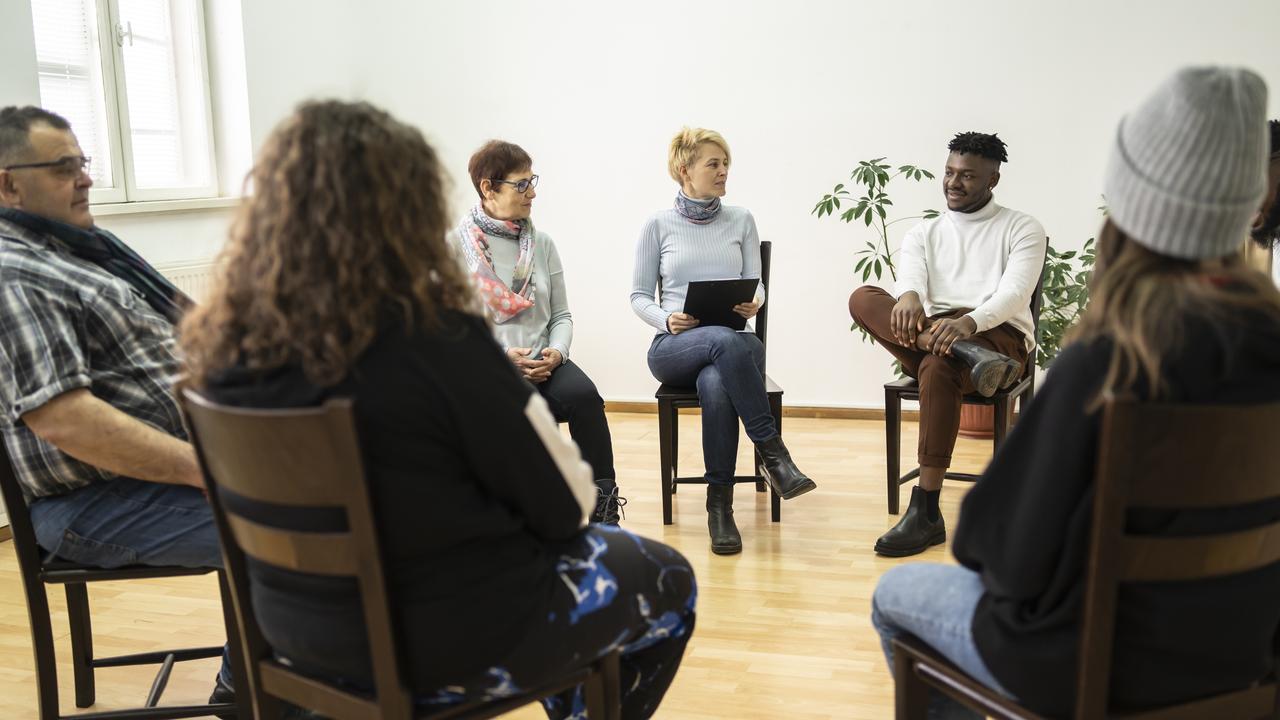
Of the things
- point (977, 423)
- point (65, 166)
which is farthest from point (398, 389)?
point (977, 423)

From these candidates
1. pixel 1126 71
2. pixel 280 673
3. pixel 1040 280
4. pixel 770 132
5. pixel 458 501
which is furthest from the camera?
pixel 770 132

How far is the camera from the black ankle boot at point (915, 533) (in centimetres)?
318

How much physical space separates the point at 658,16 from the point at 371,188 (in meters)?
3.80

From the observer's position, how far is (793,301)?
4.94 metres

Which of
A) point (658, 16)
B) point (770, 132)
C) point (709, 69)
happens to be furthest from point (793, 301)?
point (658, 16)

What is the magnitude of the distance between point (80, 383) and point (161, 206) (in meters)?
2.56

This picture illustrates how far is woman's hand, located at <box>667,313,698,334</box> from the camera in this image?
3408 millimetres

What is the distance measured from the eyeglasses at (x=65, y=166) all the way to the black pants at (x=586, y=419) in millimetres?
1402

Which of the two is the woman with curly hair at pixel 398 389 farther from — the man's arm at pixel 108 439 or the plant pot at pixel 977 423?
the plant pot at pixel 977 423

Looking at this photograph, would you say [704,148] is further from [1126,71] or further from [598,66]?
[1126,71]

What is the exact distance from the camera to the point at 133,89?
172 inches

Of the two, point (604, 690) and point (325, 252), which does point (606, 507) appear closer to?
point (604, 690)

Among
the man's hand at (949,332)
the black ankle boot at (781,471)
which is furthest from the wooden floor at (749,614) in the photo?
the man's hand at (949,332)

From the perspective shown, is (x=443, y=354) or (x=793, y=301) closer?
(x=443, y=354)
